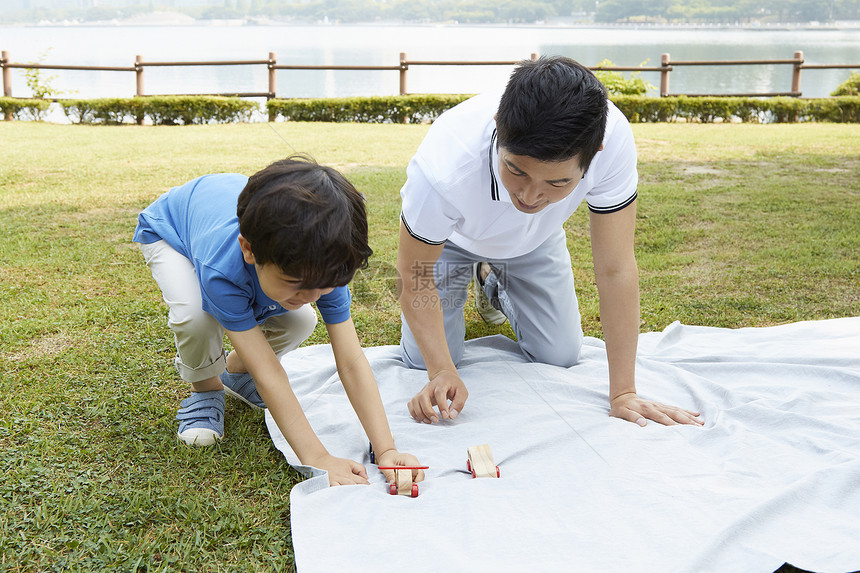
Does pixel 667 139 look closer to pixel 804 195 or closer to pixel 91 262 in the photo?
pixel 804 195

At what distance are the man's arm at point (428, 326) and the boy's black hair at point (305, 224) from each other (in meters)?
0.48

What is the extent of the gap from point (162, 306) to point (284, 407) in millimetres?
1683

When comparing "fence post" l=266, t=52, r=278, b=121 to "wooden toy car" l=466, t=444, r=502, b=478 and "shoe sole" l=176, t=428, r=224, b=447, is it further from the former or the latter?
"wooden toy car" l=466, t=444, r=502, b=478

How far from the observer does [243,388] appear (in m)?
2.53

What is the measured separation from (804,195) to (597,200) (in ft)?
13.5

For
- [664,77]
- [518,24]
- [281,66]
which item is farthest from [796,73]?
[518,24]

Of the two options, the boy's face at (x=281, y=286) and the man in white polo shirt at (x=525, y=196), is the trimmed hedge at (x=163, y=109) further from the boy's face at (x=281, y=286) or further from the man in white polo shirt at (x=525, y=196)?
the boy's face at (x=281, y=286)

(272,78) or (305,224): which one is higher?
(272,78)

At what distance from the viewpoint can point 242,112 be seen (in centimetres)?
1119

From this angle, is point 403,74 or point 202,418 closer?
point 202,418

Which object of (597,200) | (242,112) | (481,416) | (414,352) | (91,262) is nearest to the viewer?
(597,200)

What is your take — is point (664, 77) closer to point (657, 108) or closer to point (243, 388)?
point (657, 108)

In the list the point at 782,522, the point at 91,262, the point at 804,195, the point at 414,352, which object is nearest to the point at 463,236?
the point at 414,352

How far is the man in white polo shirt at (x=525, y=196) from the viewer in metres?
1.70
